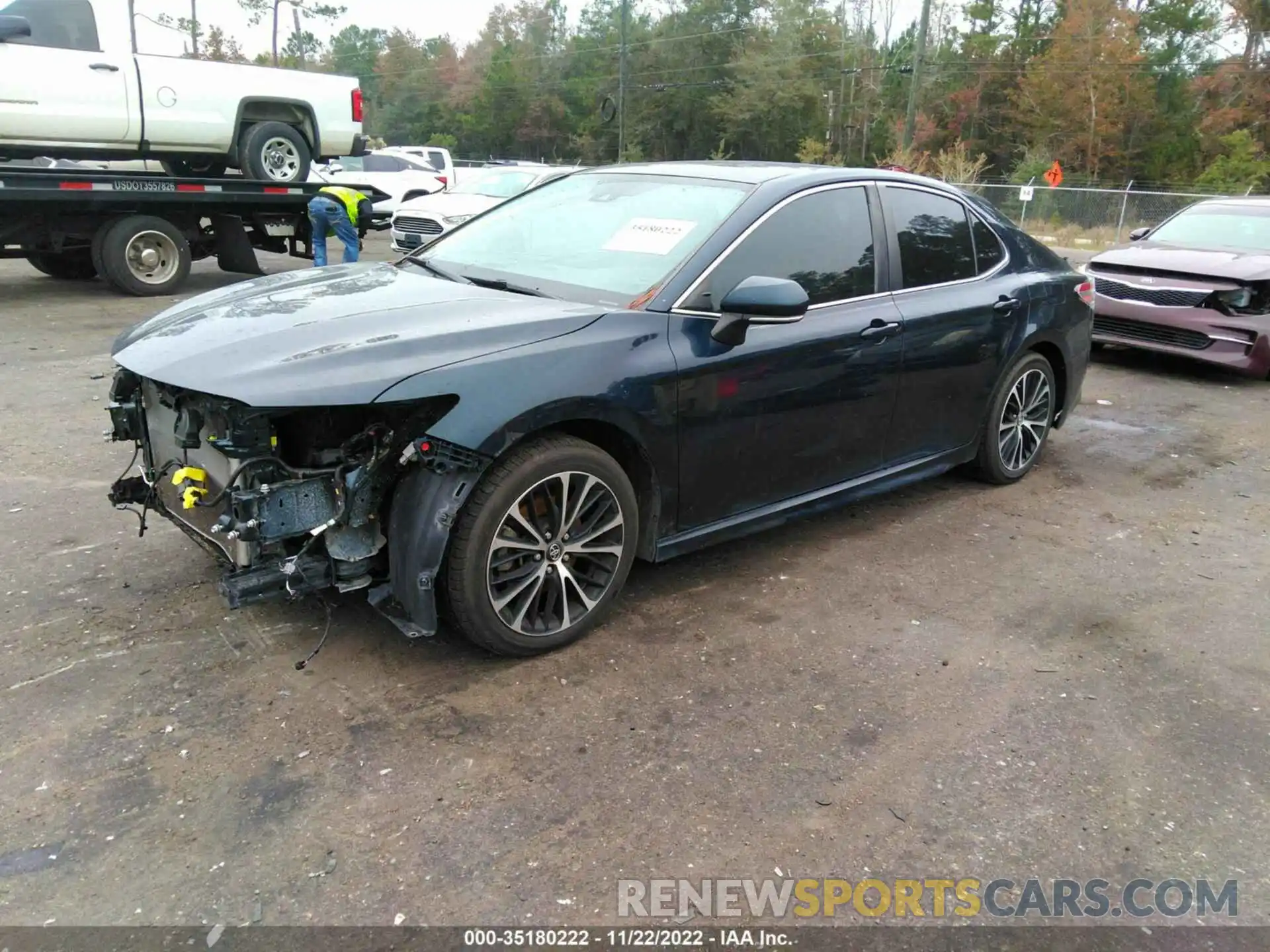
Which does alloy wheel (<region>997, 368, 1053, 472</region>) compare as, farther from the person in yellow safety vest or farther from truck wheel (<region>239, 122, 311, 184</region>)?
truck wheel (<region>239, 122, 311, 184</region>)

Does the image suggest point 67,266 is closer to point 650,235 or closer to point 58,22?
point 58,22

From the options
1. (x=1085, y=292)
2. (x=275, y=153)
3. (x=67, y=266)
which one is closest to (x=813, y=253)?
(x=1085, y=292)

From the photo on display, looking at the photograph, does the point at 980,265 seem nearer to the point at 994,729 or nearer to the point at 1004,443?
the point at 1004,443

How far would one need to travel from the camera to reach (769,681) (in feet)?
10.9

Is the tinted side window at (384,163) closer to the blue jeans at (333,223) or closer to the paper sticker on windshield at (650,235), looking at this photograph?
the blue jeans at (333,223)

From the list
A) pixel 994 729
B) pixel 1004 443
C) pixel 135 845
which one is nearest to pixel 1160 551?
pixel 1004 443

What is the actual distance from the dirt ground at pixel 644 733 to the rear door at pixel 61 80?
671cm

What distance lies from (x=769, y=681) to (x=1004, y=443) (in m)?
2.68

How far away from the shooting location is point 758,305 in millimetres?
3424

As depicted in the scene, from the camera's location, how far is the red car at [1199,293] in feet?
26.2

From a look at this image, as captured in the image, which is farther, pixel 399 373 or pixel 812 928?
pixel 399 373

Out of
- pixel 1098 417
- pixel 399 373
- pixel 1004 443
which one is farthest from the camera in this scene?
pixel 1098 417

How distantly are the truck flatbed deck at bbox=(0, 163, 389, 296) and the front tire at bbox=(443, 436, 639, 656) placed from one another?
8575 mm

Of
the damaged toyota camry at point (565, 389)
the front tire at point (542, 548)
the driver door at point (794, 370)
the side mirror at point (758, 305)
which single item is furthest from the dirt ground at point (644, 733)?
the side mirror at point (758, 305)
